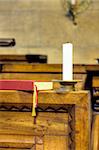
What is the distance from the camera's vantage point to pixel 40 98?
1.08 metres

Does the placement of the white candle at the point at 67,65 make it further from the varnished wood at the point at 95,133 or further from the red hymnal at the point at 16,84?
the varnished wood at the point at 95,133

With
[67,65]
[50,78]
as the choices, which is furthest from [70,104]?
[50,78]

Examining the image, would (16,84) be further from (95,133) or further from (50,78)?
(50,78)

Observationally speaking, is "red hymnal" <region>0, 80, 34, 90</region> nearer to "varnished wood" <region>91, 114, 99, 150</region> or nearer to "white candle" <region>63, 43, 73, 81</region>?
"white candle" <region>63, 43, 73, 81</region>

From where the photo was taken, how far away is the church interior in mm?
1075

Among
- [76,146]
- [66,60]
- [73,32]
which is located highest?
[73,32]

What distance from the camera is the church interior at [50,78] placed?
3.53ft

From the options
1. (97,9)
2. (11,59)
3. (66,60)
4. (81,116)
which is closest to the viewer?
(81,116)

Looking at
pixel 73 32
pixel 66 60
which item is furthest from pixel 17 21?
pixel 66 60

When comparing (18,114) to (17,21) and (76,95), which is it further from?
(17,21)

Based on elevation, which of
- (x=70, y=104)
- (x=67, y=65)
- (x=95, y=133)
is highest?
(x=67, y=65)

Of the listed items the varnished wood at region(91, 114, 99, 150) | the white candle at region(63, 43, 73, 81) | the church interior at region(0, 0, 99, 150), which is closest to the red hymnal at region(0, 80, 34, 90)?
the church interior at region(0, 0, 99, 150)

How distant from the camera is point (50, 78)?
226 cm

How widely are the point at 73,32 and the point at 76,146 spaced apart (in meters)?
2.73
